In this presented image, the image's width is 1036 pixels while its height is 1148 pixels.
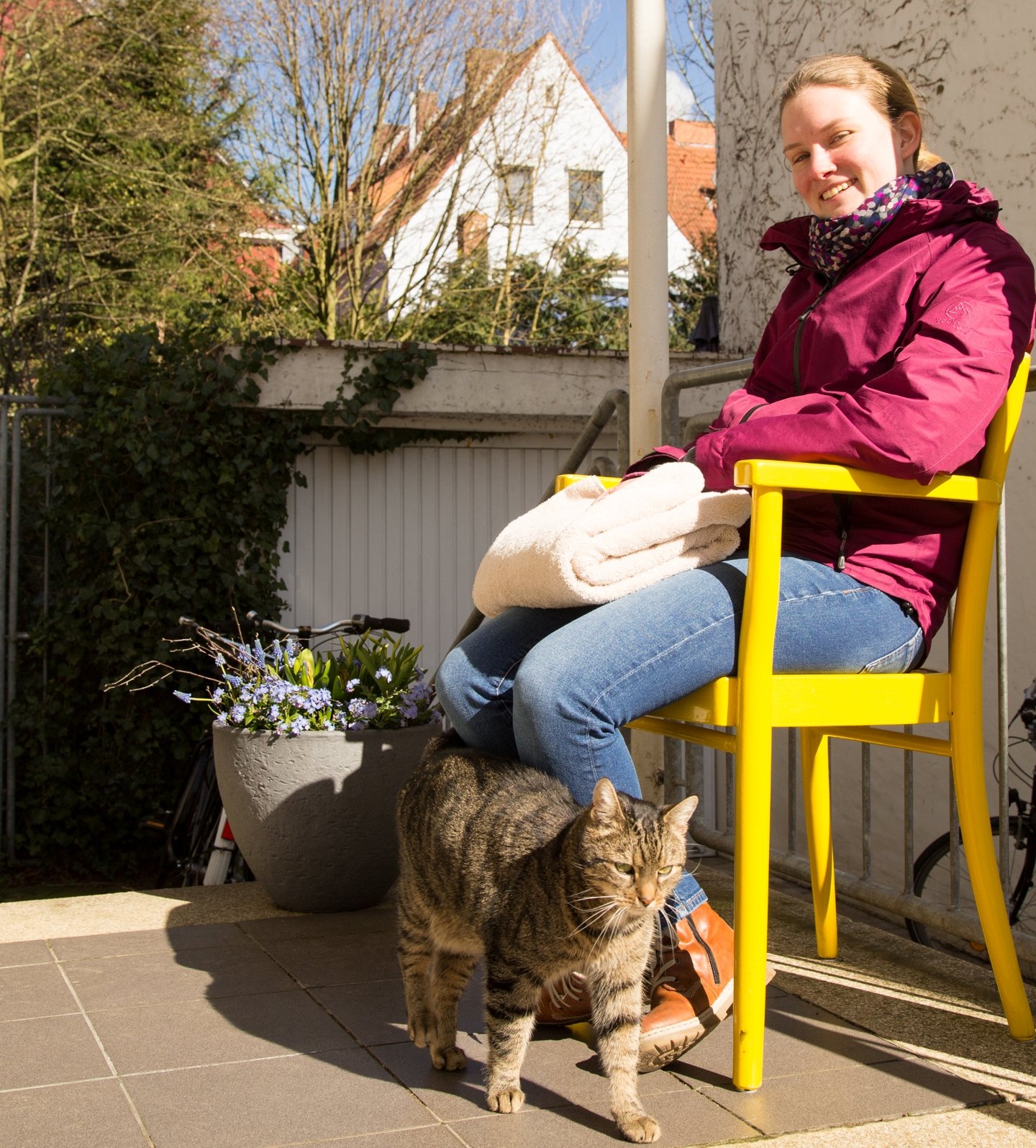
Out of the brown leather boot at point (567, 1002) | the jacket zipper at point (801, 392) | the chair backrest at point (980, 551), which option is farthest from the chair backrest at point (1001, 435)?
the brown leather boot at point (567, 1002)

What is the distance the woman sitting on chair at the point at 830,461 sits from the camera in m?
1.88

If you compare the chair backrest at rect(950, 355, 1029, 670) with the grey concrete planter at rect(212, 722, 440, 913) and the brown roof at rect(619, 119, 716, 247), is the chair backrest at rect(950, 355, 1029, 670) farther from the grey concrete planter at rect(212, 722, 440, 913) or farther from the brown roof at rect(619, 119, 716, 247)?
the brown roof at rect(619, 119, 716, 247)

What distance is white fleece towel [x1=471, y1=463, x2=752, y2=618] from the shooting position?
1.92m

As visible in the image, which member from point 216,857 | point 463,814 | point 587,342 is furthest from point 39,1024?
point 587,342

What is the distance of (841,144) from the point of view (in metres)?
2.18

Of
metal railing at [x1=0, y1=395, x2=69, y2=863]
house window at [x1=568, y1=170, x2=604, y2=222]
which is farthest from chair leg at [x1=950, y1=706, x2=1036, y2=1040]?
house window at [x1=568, y1=170, x2=604, y2=222]

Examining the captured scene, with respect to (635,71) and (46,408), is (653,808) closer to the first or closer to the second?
(635,71)

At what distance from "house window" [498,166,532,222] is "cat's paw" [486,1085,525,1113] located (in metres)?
11.3

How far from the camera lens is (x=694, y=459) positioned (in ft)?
6.92

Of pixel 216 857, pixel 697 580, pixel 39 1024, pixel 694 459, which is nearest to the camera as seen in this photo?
pixel 697 580

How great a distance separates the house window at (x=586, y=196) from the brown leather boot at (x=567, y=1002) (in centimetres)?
1184

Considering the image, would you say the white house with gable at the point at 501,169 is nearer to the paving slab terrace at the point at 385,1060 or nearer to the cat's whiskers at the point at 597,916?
the paving slab terrace at the point at 385,1060

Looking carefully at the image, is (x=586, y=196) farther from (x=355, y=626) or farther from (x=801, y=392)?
(x=801, y=392)

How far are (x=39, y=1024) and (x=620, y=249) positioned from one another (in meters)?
13.4
